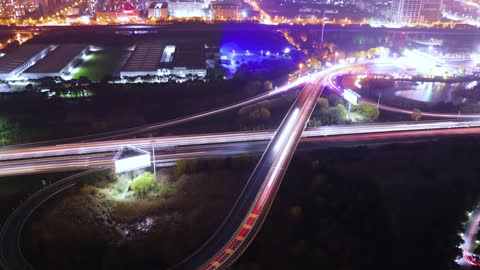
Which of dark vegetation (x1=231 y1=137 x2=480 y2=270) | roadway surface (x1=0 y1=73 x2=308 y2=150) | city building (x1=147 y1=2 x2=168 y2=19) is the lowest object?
dark vegetation (x1=231 y1=137 x2=480 y2=270)

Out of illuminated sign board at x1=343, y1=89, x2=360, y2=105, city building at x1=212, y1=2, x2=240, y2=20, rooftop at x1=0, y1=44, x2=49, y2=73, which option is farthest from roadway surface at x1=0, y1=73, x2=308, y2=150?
city building at x1=212, y1=2, x2=240, y2=20

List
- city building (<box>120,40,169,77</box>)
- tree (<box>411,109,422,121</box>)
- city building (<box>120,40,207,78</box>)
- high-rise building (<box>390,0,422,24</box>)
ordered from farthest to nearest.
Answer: high-rise building (<box>390,0,422,24</box>)
city building (<box>120,40,207,78</box>)
city building (<box>120,40,169,77</box>)
tree (<box>411,109,422,121</box>)

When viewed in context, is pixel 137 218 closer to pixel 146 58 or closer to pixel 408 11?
pixel 146 58

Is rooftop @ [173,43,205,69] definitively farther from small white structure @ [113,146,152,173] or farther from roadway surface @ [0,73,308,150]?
small white structure @ [113,146,152,173]

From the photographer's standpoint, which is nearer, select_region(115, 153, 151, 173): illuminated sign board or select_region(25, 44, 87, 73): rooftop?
select_region(115, 153, 151, 173): illuminated sign board

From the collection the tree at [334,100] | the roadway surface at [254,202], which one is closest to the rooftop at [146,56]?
the roadway surface at [254,202]

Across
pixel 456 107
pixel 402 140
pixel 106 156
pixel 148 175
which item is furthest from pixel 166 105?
pixel 456 107
